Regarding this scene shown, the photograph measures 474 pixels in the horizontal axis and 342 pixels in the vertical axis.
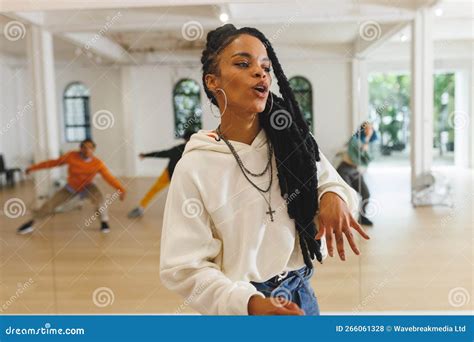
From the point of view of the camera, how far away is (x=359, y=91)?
228cm

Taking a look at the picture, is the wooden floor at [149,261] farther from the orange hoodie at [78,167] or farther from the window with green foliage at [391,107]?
the window with green foliage at [391,107]

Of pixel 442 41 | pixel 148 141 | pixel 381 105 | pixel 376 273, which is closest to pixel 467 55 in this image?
pixel 442 41

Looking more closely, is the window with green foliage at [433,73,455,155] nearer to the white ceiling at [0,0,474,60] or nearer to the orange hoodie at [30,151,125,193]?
the white ceiling at [0,0,474,60]

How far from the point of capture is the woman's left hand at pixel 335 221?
38.5 inches

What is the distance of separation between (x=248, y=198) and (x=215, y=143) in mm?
138

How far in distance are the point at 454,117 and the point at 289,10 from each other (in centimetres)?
226

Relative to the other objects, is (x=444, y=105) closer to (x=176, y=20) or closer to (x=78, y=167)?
(x=176, y=20)

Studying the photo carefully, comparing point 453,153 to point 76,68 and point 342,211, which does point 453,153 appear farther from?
point 342,211

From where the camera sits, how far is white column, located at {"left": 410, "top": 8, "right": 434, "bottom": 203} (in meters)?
2.76

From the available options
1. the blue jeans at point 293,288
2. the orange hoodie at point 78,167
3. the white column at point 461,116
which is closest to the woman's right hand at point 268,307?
the blue jeans at point 293,288

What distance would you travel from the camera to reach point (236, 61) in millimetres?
1000

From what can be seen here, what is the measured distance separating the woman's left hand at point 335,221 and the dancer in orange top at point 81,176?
1723 mm

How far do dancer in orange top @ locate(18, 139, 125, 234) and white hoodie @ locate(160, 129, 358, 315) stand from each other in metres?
1.63

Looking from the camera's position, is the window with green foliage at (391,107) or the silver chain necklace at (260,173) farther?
the window with green foliage at (391,107)
